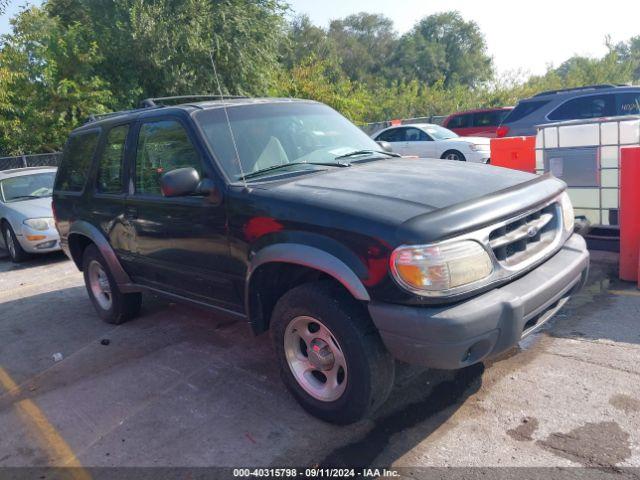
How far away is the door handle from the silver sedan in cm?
410

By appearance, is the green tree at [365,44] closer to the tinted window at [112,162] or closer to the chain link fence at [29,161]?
the chain link fence at [29,161]

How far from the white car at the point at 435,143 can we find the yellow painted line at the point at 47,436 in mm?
11270

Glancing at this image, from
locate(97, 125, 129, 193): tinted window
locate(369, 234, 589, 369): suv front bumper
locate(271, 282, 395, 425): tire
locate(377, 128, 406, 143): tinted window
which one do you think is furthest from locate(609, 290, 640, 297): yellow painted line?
locate(377, 128, 406, 143): tinted window

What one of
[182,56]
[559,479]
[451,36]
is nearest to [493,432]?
[559,479]

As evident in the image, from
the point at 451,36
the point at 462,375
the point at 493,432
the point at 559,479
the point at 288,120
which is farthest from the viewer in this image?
the point at 451,36

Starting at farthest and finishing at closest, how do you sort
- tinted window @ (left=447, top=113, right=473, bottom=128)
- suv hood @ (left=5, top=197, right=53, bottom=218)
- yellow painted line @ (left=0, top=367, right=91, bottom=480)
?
tinted window @ (left=447, top=113, right=473, bottom=128) < suv hood @ (left=5, top=197, right=53, bottom=218) < yellow painted line @ (left=0, top=367, right=91, bottom=480)

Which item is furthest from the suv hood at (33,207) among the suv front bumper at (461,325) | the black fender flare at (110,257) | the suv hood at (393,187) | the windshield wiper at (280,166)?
the suv front bumper at (461,325)

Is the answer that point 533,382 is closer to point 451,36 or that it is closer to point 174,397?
point 174,397

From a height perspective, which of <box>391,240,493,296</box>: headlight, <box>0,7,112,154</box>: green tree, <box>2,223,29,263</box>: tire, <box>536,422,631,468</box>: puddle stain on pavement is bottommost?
<box>536,422,631,468</box>: puddle stain on pavement

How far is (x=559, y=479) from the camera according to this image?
8.82ft

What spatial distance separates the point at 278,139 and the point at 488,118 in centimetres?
Result: 1524

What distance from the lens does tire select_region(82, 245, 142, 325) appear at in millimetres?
5367

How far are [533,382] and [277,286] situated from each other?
1.75m

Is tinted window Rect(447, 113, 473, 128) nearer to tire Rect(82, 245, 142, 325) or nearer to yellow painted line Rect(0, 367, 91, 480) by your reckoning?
tire Rect(82, 245, 142, 325)
